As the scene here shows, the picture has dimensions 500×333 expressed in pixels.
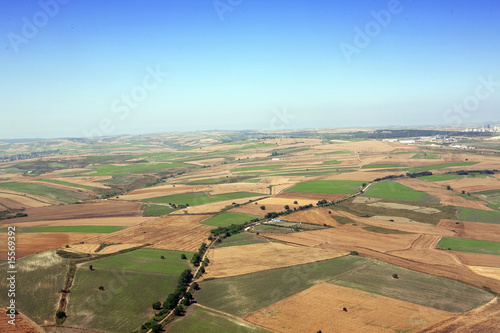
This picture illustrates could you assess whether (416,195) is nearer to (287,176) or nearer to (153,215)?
(287,176)

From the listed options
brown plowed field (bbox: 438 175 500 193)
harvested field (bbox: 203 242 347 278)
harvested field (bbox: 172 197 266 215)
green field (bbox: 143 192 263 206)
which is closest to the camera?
harvested field (bbox: 203 242 347 278)

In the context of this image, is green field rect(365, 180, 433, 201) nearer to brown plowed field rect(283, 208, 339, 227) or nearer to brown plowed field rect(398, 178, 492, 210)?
brown plowed field rect(398, 178, 492, 210)

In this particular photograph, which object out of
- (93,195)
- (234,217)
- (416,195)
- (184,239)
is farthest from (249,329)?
(93,195)

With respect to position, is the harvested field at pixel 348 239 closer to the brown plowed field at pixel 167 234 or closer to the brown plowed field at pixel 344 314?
the brown plowed field at pixel 167 234

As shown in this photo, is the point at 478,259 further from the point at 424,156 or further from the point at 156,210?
the point at 424,156

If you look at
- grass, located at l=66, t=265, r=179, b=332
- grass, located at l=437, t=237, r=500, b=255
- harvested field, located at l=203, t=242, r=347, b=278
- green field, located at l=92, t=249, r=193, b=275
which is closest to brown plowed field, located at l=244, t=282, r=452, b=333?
harvested field, located at l=203, t=242, r=347, b=278

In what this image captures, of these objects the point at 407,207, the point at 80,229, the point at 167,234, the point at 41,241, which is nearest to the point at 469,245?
the point at 407,207
